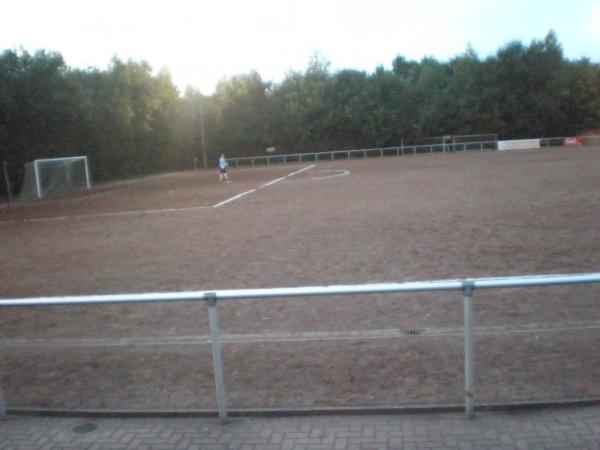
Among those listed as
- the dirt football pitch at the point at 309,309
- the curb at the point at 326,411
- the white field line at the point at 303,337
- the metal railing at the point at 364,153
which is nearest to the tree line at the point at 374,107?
the metal railing at the point at 364,153

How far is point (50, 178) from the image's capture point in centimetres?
3334

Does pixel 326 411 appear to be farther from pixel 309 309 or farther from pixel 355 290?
pixel 309 309

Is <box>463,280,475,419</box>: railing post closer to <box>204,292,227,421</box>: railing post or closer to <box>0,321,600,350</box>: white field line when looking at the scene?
<box>0,321,600,350</box>: white field line

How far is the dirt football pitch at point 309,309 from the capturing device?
17.5 feet

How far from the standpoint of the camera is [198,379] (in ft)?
18.4

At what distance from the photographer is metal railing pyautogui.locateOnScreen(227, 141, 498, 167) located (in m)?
61.5

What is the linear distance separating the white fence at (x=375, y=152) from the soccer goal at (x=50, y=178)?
26.4 m

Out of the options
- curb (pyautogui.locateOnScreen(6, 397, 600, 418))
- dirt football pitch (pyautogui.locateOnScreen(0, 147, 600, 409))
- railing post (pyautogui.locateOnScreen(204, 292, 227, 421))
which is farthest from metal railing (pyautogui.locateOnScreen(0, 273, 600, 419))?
dirt football pitch (pyautogui.locateOnScreen(0, 147, 600, 409))

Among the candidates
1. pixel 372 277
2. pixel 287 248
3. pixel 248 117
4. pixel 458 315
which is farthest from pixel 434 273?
pixel 248 117

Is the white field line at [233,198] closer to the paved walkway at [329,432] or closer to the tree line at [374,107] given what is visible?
the paved walkway at [329,432]

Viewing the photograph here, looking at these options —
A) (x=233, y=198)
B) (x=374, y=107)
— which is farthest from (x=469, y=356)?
(x=374, y=107)

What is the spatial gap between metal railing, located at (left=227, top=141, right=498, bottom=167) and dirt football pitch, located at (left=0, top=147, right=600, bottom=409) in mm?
41087

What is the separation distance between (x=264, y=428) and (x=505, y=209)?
13.7 m

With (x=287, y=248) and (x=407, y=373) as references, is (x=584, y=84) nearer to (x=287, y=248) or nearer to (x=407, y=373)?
(x=287, y=248)
